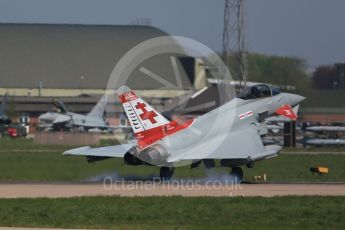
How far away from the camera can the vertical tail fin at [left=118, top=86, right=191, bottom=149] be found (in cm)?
3588

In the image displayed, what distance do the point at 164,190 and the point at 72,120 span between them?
7025cm

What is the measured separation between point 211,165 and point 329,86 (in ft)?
410

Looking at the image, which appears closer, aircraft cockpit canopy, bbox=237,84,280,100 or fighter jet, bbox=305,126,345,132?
aircraft cockpit canopy, bbox=237,84,280,100

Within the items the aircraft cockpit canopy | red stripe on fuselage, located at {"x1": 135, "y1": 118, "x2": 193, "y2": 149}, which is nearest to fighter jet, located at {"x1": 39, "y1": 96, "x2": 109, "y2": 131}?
the aircraft cockpit canopy

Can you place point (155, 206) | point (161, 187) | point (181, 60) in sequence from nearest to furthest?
point (155, 206)
point (161, 187)
point (181, 60)

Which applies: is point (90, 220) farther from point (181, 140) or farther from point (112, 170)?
point (112, 170)

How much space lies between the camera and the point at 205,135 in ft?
127

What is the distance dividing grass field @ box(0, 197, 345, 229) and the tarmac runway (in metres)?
2.07

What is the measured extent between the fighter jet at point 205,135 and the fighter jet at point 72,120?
203ft

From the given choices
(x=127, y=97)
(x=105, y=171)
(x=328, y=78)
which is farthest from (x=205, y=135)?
(x=328, y=78)

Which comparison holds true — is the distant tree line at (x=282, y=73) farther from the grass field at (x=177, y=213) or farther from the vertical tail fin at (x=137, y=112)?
the grass field at (x=177, y=213)

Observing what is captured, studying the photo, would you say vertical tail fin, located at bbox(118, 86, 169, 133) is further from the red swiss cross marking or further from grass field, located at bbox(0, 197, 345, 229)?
grass field, located at bbox(0, 197, 345, 229)

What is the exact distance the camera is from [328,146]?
76.5 m

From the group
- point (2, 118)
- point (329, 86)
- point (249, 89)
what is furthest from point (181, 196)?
point (329, 86)
